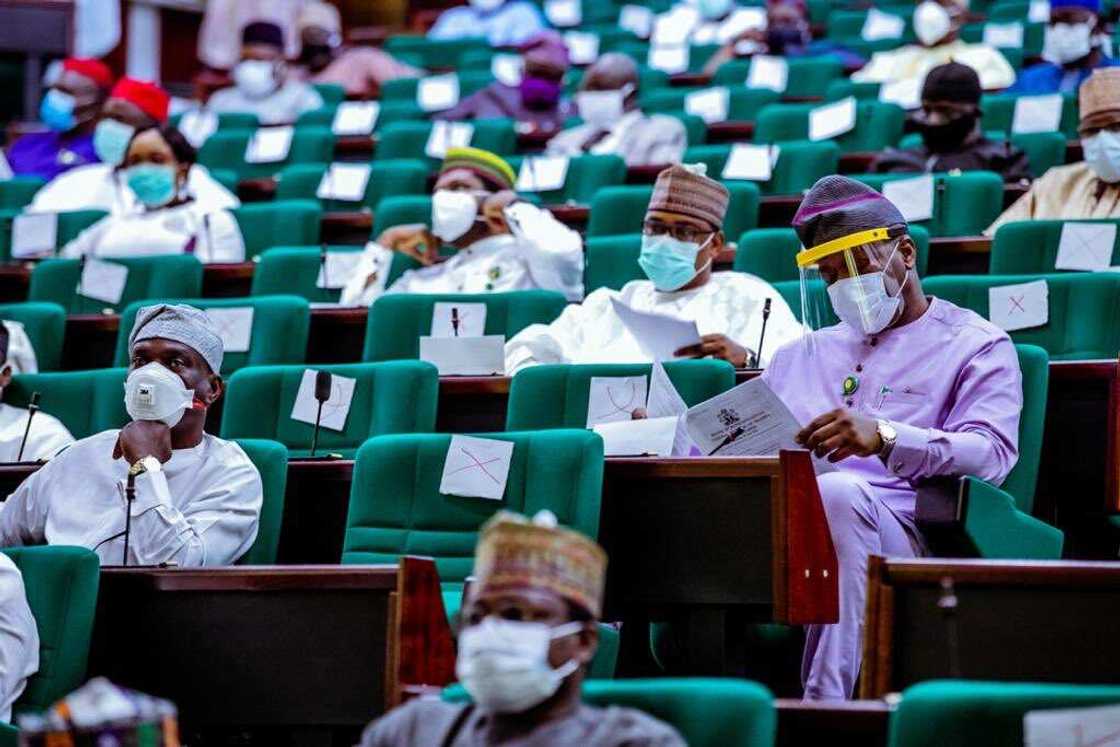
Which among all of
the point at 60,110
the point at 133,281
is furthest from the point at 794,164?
the point at 60,110

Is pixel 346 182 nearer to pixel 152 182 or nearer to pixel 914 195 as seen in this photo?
pixel 152 182

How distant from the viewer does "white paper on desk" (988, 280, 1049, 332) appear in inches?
189

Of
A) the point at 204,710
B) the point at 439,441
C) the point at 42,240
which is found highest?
the point at 42,240

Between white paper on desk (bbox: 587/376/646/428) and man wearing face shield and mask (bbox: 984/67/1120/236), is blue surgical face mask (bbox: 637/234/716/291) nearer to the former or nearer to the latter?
white paper on desk (bbox: 587/376/646/428)

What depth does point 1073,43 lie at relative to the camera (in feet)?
25.8

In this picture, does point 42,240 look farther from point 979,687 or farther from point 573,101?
point 979,687

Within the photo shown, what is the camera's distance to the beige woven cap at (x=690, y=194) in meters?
4.96

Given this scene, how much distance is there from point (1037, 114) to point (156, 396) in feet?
14.6

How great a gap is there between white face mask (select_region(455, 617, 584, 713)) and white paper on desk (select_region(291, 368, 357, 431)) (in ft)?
7.70

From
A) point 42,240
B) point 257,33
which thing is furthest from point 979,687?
point 257,33

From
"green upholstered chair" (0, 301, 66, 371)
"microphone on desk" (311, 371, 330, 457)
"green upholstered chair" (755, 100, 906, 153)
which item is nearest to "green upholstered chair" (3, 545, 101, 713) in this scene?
"microphone on desk" (311, 371, 330, 457)

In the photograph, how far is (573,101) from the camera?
9148 millimetres

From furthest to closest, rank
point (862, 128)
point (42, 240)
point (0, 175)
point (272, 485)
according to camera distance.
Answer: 1. point (0, 175)
2. point (862, 128)
3. point (42, 240)
4. point (272, 485)

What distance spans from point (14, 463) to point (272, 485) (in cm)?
76
